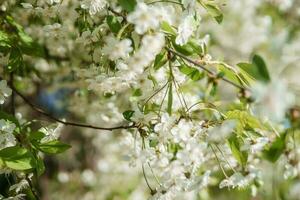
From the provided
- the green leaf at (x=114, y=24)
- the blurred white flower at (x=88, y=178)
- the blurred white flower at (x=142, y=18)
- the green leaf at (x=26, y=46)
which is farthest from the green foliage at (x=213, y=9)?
the blurred white flower at (x=88, y=178)

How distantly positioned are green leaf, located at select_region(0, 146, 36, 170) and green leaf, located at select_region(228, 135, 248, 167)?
0.53 meters

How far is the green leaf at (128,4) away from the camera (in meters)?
1.31

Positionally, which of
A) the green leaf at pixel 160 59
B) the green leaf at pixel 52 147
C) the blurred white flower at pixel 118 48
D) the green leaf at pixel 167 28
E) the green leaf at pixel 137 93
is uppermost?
the green leaf at pixel 167 28

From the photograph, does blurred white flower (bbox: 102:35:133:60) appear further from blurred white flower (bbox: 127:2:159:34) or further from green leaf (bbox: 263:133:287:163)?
green leaf (bbox: 263:133:287:163)

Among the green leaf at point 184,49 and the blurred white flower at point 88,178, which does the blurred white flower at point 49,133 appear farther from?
the blurred white flower at point 88,178

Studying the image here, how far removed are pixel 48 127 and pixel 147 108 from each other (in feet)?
1.09

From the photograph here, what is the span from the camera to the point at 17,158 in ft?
4.93

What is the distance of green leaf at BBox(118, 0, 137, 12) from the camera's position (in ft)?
4.30

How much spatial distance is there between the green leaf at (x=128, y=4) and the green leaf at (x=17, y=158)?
1.59ft

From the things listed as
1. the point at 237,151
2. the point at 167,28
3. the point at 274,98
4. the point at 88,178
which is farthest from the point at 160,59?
the point at 88,178

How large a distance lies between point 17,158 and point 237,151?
1.93 feet

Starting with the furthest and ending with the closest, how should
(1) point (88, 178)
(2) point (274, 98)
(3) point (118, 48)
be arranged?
(1) point (88, 178), (3) point (118, 48), (2) point (274, 98)

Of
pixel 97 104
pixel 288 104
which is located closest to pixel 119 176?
pixel 97 104

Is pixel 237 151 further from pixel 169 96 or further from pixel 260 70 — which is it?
pixel 260 70
